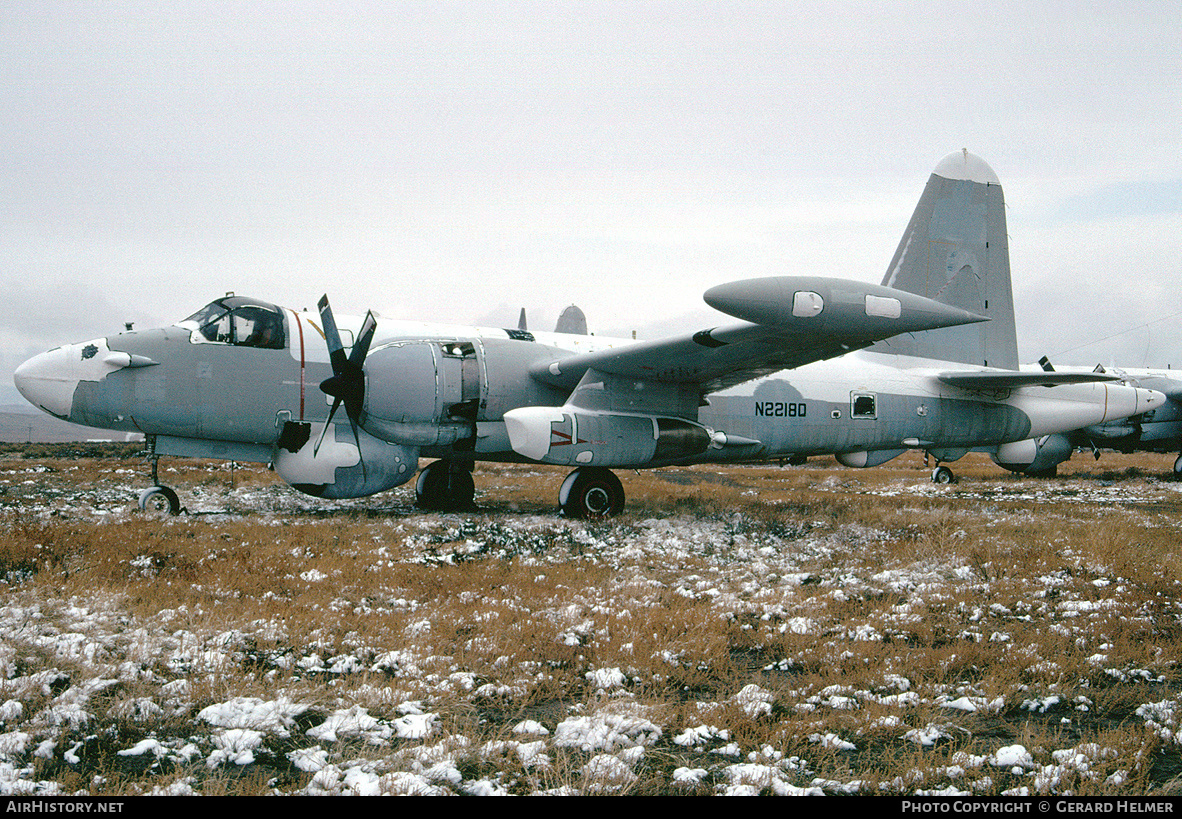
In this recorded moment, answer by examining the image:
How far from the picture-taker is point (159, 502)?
39.8 ft

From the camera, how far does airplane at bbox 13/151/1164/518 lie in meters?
11.3

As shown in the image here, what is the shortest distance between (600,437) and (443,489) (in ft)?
13.4

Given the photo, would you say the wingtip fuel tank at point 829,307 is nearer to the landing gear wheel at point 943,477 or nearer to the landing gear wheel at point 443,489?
the landing gear wheel at point 443,489

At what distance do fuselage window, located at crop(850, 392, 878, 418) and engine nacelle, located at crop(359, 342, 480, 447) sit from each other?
25.5 ft

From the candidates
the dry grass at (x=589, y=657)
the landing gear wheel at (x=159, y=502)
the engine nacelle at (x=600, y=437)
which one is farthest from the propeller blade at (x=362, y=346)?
the landing gear wheel at (x=159, y=502)

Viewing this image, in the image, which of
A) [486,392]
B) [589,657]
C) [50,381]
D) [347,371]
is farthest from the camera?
[486,392]

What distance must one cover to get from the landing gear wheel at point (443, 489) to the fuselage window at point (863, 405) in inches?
315

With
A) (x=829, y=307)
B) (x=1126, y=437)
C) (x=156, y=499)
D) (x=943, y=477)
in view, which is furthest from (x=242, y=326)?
(x=1126, y=437)

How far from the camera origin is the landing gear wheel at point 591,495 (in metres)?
12.8

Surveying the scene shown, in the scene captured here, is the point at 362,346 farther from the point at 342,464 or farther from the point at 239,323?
the point at 239,323

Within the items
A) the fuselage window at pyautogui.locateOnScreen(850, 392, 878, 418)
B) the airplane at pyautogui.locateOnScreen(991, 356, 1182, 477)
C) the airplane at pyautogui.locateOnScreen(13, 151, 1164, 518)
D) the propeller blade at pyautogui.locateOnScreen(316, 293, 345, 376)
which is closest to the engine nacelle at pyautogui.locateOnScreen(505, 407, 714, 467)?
the airplane at pyautogui.locateOnScreen(13, 151, 1164, 518)

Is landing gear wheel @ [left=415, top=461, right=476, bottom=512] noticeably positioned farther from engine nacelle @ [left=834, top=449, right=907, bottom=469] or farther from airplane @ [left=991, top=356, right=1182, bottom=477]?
airplane @ [left=991, top=356, right=1182, bottom=477]
